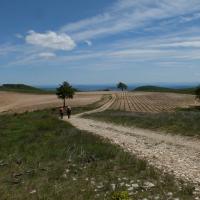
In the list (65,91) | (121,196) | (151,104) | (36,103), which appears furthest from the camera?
(36,103)

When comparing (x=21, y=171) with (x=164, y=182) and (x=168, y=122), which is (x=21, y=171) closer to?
(x=164, y=182)

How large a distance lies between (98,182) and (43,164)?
5.39 meters

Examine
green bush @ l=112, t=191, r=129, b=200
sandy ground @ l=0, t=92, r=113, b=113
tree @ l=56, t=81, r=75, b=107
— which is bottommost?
sandy ground @ l=0, t=92, r=113, b=113

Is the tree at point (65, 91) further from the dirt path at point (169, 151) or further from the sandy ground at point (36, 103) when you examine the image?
the dirt path at point (169, 151)

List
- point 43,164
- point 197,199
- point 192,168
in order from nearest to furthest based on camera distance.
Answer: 1. point 197,199
2. point 192,168
3. point 43,164

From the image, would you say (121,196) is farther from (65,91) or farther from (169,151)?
(65,91)

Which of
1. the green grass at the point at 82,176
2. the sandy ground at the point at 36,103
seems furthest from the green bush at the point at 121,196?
the sandy ground at the point at 36,103

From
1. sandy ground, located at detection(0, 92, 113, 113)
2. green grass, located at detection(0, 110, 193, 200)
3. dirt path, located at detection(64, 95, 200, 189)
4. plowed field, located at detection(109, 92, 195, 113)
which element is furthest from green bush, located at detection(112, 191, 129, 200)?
sandy ground, located at detection(0, 92, 113, 113)

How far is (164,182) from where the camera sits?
43.1 ft

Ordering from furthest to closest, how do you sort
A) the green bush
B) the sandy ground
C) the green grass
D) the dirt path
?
the sandy ground < the dirt path < the green grass < the green bush

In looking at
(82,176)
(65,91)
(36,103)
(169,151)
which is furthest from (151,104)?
(82,176)

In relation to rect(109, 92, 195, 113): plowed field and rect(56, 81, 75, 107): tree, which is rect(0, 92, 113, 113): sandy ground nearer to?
rect(56, 81, 75, 107): tree

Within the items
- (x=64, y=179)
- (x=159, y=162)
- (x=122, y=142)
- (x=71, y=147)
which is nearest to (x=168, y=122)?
(x=122, y=142)

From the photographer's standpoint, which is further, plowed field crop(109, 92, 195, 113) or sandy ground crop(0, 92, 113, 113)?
sandy ground crop(0, 92, 113, 113)
